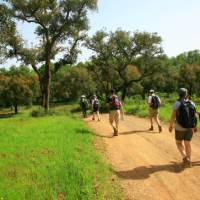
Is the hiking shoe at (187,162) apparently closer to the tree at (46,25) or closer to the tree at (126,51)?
the tree at (46,25)

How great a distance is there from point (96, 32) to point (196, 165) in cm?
4311

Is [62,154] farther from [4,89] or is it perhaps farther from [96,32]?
[4,89]

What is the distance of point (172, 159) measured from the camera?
1146cm

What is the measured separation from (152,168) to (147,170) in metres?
0.27

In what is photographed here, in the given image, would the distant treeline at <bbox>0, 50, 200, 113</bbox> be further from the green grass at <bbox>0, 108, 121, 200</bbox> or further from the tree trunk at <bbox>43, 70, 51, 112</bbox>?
the green grass at <bbox>0, 108, 121, 200</bbox>

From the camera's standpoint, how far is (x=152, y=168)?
34.1ft

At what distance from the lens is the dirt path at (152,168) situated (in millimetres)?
8359

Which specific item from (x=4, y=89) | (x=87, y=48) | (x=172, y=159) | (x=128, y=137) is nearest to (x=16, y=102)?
(x=4, y=89)

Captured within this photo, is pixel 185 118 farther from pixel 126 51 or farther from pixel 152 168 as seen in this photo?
pixel 126 51

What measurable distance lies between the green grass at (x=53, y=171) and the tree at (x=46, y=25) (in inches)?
906

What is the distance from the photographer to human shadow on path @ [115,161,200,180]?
31.8 feet

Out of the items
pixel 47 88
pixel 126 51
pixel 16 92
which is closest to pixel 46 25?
pixel 47 88

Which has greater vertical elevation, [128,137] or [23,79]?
[23,79]

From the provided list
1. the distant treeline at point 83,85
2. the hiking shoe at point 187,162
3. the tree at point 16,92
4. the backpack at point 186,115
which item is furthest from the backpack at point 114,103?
the tree at point 16,92
